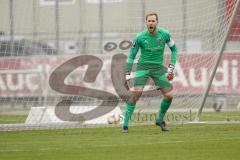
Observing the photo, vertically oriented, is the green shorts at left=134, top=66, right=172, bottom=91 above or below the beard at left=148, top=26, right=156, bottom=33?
below

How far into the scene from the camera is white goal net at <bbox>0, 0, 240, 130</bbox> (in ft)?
56.7

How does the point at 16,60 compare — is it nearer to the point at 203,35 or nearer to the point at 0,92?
the point at 0,92

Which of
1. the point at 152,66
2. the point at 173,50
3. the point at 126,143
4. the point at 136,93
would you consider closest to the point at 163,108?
the point at 136,93

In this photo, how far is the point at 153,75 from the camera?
15312 mm

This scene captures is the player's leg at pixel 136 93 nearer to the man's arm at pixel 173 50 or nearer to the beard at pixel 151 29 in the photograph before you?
the man's arm at pixel 173 50

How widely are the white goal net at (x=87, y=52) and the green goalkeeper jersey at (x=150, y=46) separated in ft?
5.33

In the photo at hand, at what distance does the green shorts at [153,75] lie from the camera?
15203 millimetres

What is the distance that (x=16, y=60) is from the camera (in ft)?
58.3

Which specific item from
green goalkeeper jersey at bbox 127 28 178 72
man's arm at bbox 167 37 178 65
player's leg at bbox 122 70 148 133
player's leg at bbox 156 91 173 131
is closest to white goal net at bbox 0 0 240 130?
man's arm at bbox 167 37 178 65

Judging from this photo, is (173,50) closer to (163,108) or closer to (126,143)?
(163,108)

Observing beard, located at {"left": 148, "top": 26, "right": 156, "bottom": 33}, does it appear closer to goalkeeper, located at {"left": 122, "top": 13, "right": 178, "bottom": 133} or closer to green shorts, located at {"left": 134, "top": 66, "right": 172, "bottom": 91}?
goalkeeper, located at {"left": 122, "top": 13, "right": 178, "bottom": 133}

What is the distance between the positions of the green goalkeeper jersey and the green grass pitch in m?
1.28

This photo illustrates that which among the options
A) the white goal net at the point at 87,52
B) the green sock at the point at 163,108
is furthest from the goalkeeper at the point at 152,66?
the white goal net at the point at 87,52

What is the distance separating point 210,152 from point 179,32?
22.5 ft
